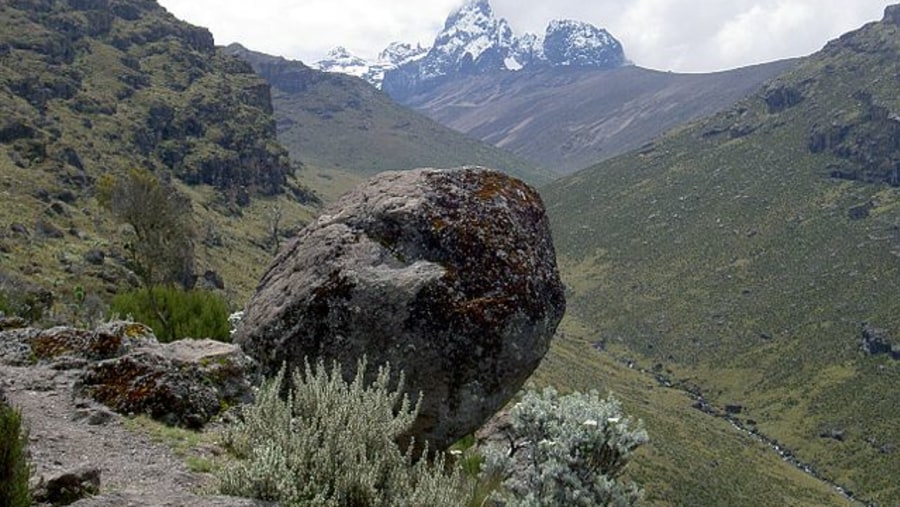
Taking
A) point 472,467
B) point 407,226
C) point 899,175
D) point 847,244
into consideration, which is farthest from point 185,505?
point 899,175

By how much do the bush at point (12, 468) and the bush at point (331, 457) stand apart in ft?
5.57

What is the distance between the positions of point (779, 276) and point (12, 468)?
143m

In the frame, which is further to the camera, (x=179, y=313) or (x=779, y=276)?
(x=779, y=276)

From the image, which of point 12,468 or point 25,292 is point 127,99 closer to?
point 25,292

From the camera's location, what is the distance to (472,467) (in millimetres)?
10320

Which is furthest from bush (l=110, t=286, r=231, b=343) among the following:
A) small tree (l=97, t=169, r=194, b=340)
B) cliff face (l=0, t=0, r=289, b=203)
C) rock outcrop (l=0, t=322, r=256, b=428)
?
cliff face (l=0, t=0, r=289, b=203)

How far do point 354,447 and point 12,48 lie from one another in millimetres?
130705

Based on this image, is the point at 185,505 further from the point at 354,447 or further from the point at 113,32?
the point at 113,32

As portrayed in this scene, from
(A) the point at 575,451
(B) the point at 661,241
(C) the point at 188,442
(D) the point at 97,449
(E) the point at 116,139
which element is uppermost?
(E) the point at 116,139

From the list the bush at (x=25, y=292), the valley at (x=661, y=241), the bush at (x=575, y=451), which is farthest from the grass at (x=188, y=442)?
the valley at (x=661, y=241)

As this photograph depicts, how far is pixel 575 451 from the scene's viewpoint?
24.0 feet

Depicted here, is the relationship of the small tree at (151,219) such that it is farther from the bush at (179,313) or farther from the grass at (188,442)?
the grass at (188,442)

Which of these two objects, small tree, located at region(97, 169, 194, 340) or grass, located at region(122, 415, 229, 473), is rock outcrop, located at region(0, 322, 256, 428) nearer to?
grass, located at region(122, 415, 229, 473)

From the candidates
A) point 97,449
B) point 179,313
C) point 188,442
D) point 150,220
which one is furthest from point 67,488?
point 150,220
